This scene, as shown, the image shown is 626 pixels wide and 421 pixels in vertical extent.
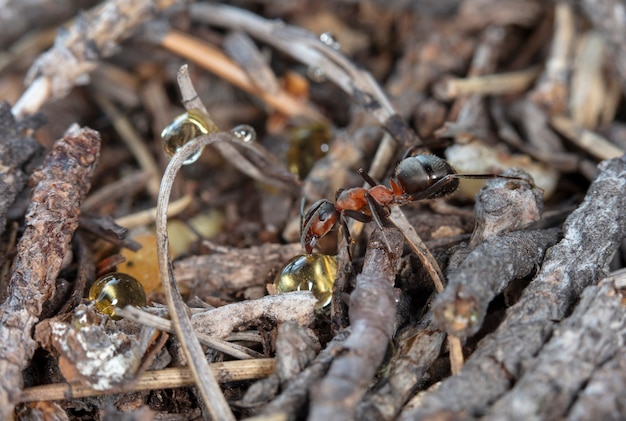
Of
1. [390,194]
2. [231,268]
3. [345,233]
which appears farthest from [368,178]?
[231,268]

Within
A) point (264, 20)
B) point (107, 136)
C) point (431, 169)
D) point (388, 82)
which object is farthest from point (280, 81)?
point (431, 169)


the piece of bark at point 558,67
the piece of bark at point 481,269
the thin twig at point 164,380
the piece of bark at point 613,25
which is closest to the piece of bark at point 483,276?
the piece of bark at point 481,269

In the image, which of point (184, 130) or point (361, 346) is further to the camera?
point (184, 130)

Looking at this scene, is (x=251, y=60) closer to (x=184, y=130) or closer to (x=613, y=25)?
(x=184, y=130)

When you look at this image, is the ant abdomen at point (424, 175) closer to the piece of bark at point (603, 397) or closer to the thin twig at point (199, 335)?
the thin twig at point (199, 335)

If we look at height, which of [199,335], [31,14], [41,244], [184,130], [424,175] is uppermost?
[31,14]

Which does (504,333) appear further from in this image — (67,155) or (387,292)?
(67,155)

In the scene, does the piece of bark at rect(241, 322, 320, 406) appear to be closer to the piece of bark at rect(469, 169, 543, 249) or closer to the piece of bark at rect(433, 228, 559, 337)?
the piece of bark at rect(433, 228, 559, 337)

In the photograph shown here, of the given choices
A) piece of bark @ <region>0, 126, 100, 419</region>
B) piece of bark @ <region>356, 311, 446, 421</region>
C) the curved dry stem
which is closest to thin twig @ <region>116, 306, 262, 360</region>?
the curved dry stem

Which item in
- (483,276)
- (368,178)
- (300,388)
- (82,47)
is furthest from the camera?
(82,47)
